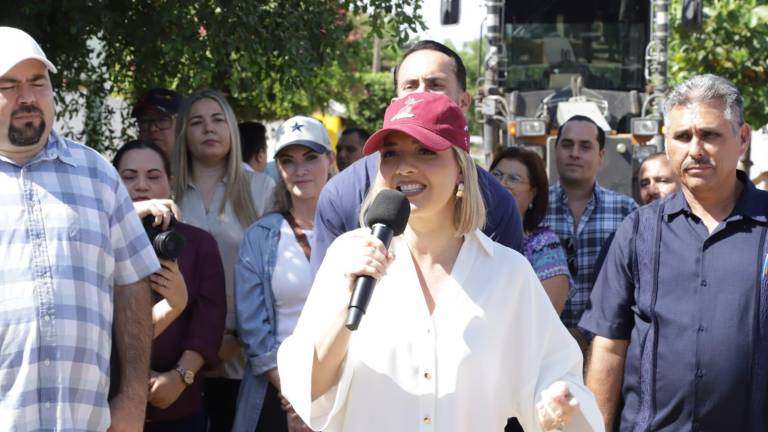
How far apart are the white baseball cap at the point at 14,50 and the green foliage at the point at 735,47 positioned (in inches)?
471

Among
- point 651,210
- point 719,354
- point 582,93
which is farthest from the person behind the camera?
point 582,93

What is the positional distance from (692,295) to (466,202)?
4.12 feet

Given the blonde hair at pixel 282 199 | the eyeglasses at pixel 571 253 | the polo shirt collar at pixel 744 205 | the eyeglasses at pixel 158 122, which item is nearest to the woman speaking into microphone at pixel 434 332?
the polo shirt collar at pixel 744 205

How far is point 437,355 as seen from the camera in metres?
3.39

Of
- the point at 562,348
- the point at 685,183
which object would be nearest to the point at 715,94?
the point at 685,183

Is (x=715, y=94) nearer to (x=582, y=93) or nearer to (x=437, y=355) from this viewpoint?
(x=437, y=355)

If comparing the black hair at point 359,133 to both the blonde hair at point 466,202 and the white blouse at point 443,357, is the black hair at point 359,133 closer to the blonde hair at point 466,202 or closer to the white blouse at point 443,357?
the blonde hair at point 466,202

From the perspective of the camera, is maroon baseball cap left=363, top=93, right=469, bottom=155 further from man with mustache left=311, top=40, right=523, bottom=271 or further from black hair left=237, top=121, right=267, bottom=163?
black hair left=237, top=121, right=267, bottom=163

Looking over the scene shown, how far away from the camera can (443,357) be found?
11.1ft

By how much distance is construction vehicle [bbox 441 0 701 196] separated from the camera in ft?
45.0

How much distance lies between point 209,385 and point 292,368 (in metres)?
3.03

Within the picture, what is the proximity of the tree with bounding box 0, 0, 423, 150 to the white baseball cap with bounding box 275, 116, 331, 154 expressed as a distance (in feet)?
4.16

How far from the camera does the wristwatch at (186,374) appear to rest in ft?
17.9

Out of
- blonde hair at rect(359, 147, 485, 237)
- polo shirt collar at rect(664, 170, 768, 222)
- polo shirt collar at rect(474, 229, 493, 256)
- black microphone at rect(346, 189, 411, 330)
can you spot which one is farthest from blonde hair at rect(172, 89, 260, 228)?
black microphone at rect(346, 189, 411, 330)
